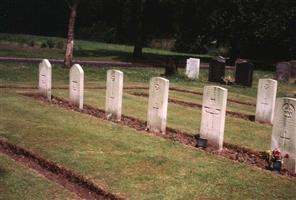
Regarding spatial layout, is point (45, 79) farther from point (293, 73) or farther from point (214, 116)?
point (293, 73)

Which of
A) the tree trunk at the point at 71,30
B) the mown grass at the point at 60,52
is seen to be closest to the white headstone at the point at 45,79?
the tree trunk at the point at 71,30

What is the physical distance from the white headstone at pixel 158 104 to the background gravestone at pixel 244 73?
468 inches

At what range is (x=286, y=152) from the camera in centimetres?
990

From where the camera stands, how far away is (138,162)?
943cm

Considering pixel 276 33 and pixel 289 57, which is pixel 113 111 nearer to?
pixel 276 33

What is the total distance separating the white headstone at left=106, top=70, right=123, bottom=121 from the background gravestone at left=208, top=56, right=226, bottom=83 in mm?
11594

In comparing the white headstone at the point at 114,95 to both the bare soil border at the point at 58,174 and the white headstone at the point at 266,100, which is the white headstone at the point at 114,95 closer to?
the bare soil border at the point at 58,174

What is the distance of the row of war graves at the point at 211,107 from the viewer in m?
9.85

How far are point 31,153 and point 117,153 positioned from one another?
1597 millimetres

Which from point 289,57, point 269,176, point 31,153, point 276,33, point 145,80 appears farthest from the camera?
point 289,57

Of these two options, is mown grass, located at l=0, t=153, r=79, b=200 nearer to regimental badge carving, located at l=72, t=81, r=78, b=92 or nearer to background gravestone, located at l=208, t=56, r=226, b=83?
regimental badge carving, located at l=72, t=81, r=78, b=92

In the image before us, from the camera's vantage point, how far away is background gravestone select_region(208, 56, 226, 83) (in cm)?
2467

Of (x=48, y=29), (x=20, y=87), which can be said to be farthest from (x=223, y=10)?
(x=48, y=29)

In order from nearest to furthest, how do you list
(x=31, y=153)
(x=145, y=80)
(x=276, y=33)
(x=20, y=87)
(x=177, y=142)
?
(x=31, y=153), (x=177, y=142), (x=20, y=87), (x=145, y=80), (x=276, y=33)
